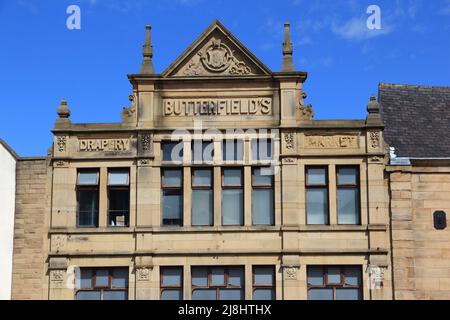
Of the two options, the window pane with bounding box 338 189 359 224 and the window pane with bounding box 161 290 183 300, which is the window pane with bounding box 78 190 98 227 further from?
the window pane with bounding box 338 189 359 224

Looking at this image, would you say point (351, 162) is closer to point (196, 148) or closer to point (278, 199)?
point (278, 199)

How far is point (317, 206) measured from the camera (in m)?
27.1

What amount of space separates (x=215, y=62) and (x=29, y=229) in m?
8.20

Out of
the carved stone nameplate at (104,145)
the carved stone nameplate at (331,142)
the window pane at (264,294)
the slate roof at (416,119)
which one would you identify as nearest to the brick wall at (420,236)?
the slate roof at (416,119)

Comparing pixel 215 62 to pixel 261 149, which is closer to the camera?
pixel 261 149

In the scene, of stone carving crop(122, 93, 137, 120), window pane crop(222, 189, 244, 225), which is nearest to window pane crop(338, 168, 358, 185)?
window pane crop(222, 189, 244, 225)

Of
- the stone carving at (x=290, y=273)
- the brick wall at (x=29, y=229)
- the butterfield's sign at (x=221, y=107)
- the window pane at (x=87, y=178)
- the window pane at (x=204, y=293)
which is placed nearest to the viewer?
the stone carving at (x=290, y=273)

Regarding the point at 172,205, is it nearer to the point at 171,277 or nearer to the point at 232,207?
the point at 232,207

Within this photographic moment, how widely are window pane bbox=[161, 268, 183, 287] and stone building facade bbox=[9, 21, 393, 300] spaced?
3cm

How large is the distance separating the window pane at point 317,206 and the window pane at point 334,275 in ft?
5.03

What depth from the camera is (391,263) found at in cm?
2644

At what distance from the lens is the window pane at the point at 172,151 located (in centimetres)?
2736

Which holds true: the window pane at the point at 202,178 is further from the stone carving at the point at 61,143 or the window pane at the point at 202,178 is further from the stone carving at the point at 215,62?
the stone carving at the point at 61,143

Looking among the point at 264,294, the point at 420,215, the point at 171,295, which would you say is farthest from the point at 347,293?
the point at 171,295
